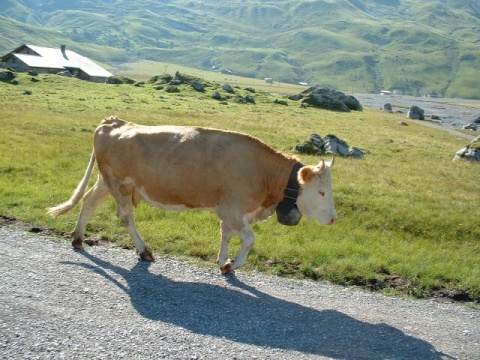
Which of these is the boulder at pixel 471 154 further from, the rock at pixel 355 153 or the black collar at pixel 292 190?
the black collar at pixel 292 190

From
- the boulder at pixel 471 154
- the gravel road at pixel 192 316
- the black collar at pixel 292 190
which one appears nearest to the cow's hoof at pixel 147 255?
the gravel road at pixel 192 316

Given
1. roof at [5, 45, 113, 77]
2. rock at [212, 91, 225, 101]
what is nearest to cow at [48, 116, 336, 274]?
rock at [212, 91, 225, 101]

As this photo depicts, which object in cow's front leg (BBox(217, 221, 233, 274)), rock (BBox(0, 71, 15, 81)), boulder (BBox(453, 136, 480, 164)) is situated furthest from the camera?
rock (BBox(0, 71, 15, 81))

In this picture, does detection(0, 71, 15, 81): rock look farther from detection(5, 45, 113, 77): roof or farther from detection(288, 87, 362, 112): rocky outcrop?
detection(288, 87, 362, 112): rocky outcrop

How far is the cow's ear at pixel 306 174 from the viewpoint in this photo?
38.2 feet

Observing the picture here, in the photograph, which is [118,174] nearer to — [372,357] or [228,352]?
[228,352]

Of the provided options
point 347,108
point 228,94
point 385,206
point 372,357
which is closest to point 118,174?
point 372,357

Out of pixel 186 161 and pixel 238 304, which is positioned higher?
pixel 186 161

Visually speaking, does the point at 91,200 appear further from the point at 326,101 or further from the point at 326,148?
the point at 326,101

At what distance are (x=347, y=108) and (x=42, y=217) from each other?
74619mm

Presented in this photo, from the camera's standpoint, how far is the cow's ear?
11648 millimetres

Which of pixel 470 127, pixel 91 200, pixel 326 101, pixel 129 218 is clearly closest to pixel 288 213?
pixel 129 218

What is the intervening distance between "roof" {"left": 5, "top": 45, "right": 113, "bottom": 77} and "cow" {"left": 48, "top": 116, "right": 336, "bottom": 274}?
9348cm

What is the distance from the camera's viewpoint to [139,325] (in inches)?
347
